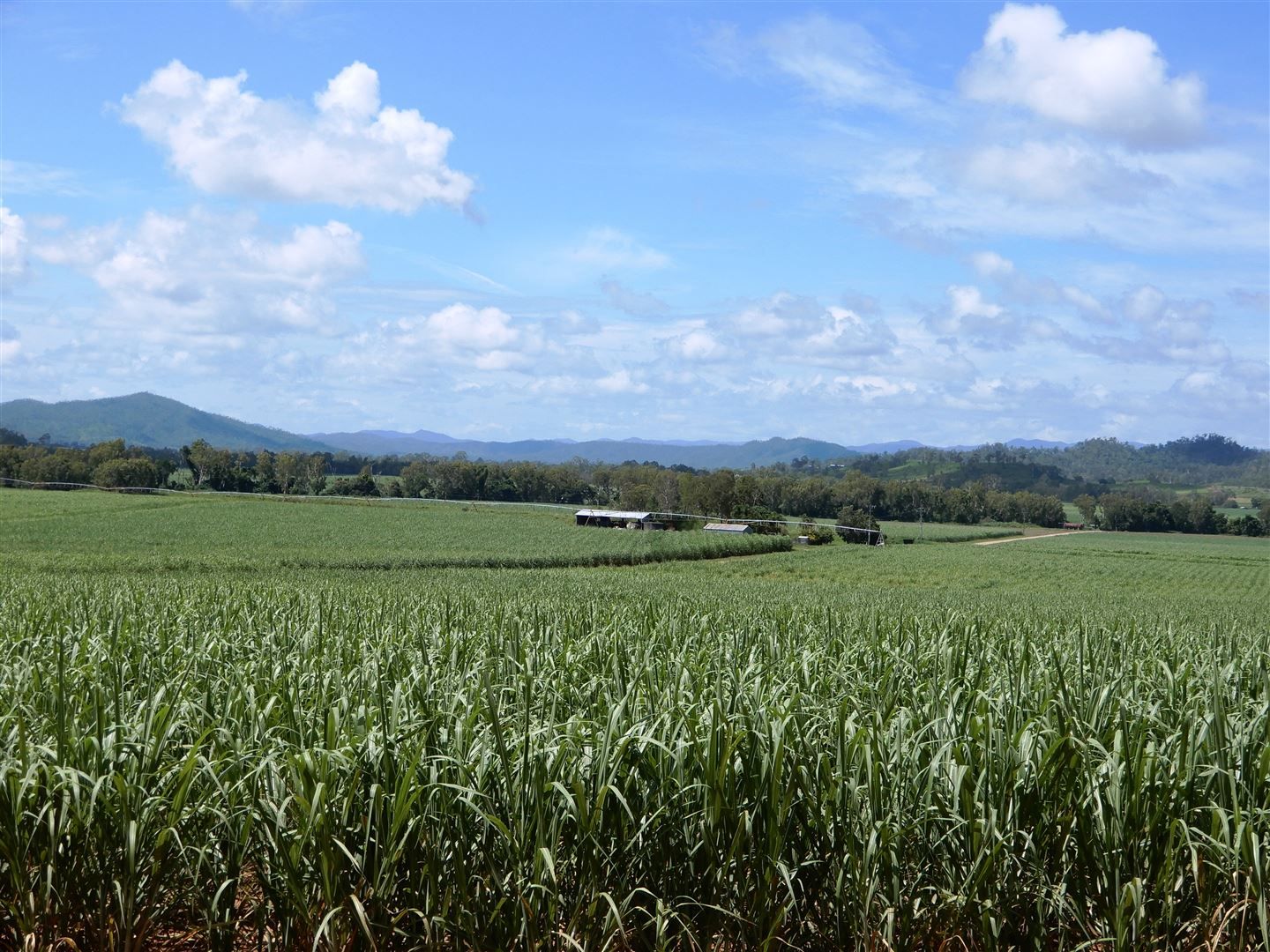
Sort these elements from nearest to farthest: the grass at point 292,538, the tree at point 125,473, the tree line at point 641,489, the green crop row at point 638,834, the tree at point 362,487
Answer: the green crop row at point 638,834 < the grass at point 292,538 < the tree at point 125,473 < the tree line at point 641,489 < the tree at point 362,487

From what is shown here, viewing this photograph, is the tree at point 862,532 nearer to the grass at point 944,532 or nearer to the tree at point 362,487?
the grass at point 944,532

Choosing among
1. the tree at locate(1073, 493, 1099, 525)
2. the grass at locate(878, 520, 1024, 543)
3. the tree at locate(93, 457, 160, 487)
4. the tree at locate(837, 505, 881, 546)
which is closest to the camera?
the tree at locate(837, 505, 881, 546)

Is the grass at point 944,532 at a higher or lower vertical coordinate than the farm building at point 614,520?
lower

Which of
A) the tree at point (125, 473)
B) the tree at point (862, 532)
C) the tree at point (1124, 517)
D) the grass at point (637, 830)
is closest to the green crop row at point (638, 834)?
the grass at point (637, 830)

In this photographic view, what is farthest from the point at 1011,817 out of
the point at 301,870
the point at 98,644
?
the point at 98,644

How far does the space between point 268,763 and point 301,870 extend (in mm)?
489

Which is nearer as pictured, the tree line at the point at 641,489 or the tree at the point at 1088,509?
the tree line at the point at 641,489

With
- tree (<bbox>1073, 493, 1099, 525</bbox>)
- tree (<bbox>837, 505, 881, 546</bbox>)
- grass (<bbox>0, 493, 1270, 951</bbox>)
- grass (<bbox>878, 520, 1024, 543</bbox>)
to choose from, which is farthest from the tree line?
grass (<bbox>0, 493, 1270, 951</bbox>)

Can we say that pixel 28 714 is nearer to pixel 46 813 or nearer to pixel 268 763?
pixel 46 813

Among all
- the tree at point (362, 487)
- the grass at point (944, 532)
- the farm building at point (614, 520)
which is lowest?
the grass at point (944, 532)

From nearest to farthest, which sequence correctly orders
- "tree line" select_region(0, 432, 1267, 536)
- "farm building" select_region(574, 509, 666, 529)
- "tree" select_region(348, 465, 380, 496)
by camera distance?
"farm building" select_region(574, 509, 666, 529) → "tree line" select_region(0, 432, 1267, 536) → "tree" select_region(348, 465, 380, 496)

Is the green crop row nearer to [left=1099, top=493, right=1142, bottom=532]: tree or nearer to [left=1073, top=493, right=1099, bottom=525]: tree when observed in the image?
[left=1099, top=493, right=1142, bottom=532]: tree

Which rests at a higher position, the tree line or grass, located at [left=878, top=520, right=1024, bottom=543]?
the tree line

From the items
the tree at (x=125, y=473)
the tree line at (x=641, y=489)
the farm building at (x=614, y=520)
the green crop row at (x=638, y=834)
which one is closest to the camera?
the green crop row at (x=638, y=834)
